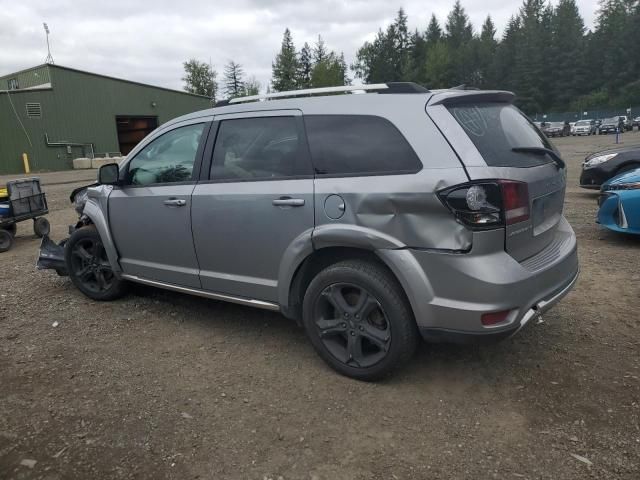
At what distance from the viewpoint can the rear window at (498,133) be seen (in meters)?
2.87

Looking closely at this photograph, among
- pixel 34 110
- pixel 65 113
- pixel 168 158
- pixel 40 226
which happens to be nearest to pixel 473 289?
pixel 168 158

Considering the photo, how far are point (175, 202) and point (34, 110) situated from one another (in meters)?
29.8

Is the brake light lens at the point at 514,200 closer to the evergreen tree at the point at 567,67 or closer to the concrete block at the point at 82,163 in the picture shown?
the concrete block at the point at 82,163

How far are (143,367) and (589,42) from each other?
9378cm

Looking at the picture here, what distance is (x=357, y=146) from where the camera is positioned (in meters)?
3.12

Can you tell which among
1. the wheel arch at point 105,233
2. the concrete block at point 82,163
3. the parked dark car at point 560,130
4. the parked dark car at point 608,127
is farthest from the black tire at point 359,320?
the parked dark car at point 560,130

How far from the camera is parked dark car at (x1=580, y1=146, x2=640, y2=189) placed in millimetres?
8374

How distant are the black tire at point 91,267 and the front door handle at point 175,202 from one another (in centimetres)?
126

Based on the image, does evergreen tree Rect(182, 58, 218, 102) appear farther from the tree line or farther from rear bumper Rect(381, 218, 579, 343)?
rear bumper Rect(381, 218, 579, 343)

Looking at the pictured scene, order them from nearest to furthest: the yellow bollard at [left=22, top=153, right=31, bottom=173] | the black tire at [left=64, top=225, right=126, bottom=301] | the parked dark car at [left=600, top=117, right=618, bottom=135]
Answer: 1. the black tire at [left=64, top=225, right=126, bottom=301]
2. the yellow bollard at [left=22, top=153, right=31, bottom=173]
3. the parked dark car at [left=600, top=117, right=618, bottom=135]

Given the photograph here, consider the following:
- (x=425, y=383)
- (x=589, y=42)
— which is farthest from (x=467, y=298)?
(x=589, y=42)

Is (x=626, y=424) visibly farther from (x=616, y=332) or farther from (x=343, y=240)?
(x=343, y=240)

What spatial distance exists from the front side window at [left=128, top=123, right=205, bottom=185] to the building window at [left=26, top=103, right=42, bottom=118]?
28901 mm

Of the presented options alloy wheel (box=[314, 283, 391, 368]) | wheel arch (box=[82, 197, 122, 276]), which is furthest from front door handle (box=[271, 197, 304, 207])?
wheel arch (box=[82, 197, 122, 276])
